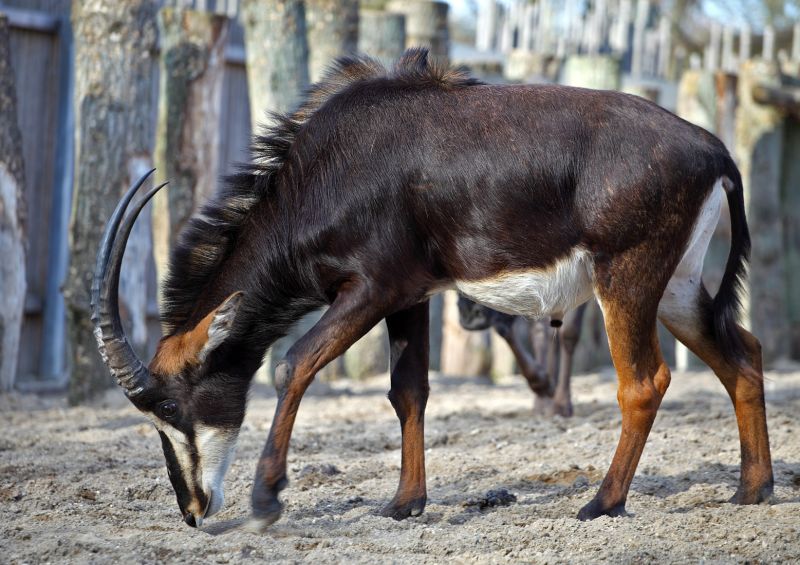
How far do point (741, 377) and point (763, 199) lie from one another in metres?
6.84

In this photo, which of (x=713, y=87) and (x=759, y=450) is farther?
(x=713, y=87)

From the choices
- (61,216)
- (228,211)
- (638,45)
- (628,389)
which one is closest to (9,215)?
(61,216)

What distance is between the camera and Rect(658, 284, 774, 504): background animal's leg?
202 inches

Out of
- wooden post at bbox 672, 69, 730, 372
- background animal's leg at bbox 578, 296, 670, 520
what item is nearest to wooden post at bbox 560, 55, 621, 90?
wooden post at bbox 672, 69, 730, 372

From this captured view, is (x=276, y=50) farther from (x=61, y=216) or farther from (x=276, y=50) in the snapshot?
(x=61, y=216)

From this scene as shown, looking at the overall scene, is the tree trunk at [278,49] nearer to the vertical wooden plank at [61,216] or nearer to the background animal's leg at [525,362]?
the vertical wooden plank at [61,216]

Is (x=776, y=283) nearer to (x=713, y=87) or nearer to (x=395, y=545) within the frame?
(x=713, y=87)

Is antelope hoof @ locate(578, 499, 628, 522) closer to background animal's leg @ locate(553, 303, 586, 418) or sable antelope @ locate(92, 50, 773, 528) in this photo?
sable antelope @ locate(92, 50, 773, 528)

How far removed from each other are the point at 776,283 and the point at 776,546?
7.95m

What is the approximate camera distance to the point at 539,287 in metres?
4.84

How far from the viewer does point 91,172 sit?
26.0 ft

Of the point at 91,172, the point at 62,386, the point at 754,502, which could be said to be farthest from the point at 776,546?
the point at 62,386

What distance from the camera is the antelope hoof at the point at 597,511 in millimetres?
4789

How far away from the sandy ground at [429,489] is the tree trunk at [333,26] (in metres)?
3.24
